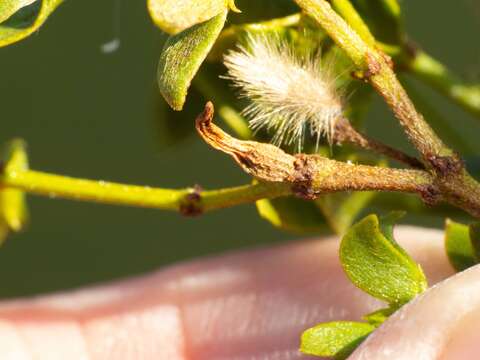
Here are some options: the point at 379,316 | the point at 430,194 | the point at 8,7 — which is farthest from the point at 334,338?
the point at 8,7

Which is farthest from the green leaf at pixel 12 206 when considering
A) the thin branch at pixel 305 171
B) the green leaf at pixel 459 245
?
the green leaf at pixel 459 245

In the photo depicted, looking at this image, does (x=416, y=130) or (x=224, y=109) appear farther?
(x=224, y=109)

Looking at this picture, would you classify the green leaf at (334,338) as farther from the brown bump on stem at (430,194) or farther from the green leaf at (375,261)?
the brown bump on stem at (430,194)

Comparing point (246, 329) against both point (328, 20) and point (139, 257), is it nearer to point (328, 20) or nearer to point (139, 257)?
point (328, 20)

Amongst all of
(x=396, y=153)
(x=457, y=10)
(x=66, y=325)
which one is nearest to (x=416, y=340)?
(x=396, y=153)

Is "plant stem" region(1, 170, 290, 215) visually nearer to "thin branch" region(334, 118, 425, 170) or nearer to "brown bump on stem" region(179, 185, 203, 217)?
"brown bump on stem" region(179, 185, 203, 217)

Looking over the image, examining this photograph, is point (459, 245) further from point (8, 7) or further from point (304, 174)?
point (8, 7)
